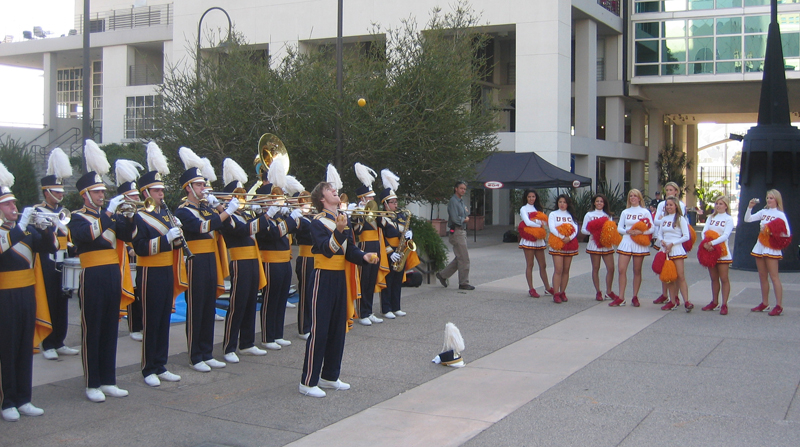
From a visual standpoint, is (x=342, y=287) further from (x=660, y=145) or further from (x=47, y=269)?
(x=660, y=145)

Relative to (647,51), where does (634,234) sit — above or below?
below

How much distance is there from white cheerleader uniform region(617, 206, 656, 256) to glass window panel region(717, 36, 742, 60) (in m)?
23.5

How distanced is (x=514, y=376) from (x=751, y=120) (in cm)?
4437

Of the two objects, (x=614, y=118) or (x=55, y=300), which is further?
(x=614, y=118)

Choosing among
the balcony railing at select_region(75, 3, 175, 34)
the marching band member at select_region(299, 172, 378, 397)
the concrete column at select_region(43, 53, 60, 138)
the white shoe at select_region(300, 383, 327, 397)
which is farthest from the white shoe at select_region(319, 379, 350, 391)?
the concrete column at select_region(43, 53, 60, 138)

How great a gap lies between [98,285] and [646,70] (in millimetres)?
31033

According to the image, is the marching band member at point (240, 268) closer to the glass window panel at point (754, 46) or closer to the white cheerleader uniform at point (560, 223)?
the white cheerleader uniform at point (560, 223)

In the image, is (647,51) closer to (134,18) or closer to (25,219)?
(134,18)

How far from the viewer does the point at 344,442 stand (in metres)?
5.29

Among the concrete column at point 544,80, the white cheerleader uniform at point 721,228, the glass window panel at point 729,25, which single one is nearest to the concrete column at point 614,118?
the glass window panel at point 729,25

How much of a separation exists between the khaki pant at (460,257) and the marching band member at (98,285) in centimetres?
723

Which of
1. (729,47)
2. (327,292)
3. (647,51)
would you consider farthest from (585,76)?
(327,292)

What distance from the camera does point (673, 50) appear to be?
3256 centimetres

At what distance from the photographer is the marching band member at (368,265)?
32.4 ft
